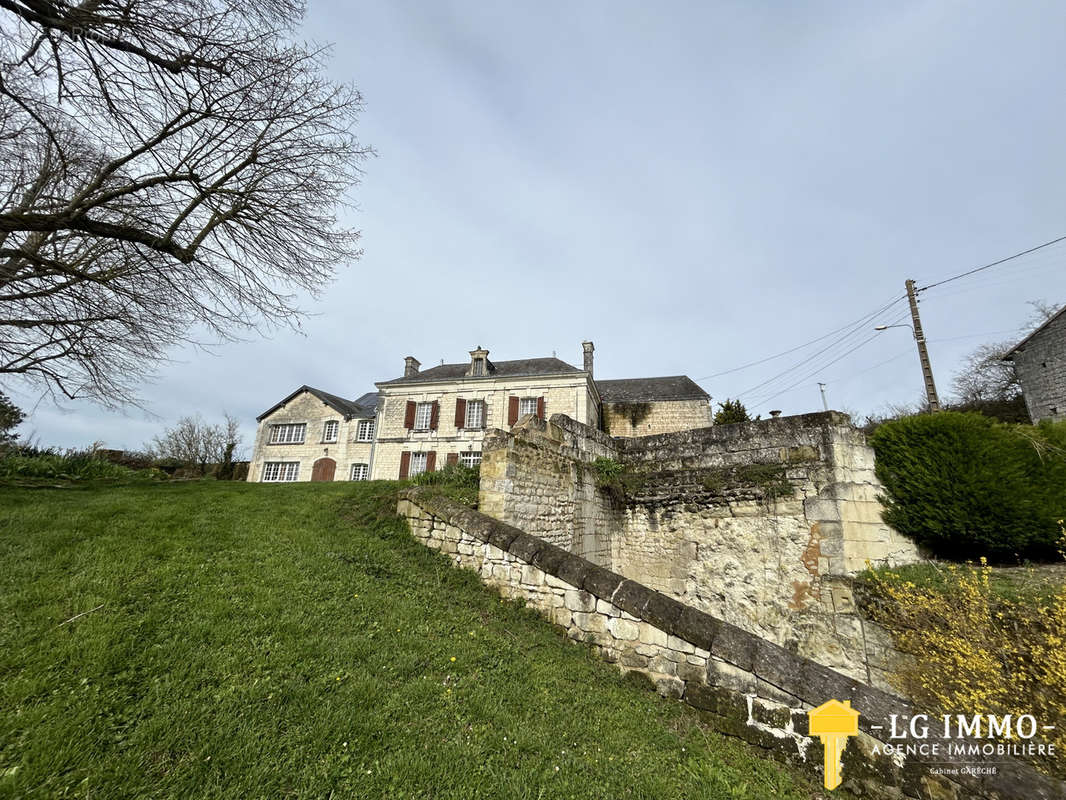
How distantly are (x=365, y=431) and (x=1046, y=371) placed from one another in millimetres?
27964

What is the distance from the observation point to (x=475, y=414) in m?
21.2

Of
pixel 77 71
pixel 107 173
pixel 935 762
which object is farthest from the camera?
pixel 107 173

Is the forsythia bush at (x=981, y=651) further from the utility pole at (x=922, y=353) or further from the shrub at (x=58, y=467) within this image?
the shrub at (x=58, y=467)

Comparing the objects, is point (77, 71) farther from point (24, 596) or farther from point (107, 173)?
point (24, 596)

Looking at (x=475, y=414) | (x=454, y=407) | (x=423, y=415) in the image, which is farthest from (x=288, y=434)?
(x=475, y=414)

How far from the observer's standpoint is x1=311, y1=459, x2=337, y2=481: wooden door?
73.6 ft

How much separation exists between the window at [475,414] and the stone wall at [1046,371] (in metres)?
20.6

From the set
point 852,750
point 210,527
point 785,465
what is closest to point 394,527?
point 210,527

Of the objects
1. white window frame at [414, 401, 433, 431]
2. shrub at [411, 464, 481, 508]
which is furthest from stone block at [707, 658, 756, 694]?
white window frame at [414, 401, 433, 431]

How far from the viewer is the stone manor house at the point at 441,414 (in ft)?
68.0

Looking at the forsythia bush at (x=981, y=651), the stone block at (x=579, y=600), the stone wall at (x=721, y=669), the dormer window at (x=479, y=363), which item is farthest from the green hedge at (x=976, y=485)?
the dormer window at (x=479, y=363)

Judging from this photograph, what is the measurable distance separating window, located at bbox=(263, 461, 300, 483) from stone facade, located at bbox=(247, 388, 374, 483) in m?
0.09

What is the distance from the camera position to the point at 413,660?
11.4ft

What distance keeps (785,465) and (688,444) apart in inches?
72.9
